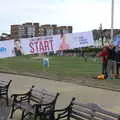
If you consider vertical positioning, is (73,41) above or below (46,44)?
above

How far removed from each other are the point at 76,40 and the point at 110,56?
169 inches

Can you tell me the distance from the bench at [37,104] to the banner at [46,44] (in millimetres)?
14630

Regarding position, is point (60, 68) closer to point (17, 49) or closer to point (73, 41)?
point (17, 49)

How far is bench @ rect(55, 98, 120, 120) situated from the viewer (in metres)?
8.20

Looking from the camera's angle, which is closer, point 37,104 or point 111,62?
point 37,104

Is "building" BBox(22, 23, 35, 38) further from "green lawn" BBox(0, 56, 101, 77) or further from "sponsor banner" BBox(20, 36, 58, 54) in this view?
"sponsor banner" BBox(20, 36, 58, 54)

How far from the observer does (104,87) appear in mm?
18719

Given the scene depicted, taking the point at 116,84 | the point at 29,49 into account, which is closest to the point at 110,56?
the point at 116,84

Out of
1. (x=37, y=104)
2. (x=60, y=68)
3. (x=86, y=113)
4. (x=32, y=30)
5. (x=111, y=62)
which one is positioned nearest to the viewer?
(x=86, y=113)

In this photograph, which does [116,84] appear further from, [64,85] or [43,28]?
[43,28]

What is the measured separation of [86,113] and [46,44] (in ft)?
62.2

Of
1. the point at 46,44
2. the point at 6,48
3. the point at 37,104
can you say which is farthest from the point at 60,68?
the point at 37,104

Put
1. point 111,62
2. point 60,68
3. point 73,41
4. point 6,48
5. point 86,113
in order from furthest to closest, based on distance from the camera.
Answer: point 60,68
point 6,48
point 73,41
point 111,62
point 86,113

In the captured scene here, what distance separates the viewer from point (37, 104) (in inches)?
417
